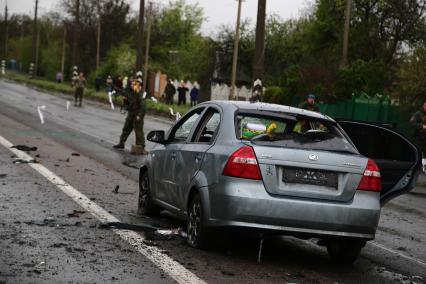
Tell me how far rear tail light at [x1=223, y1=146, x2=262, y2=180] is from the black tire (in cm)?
52

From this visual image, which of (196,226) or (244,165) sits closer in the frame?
(244,165)

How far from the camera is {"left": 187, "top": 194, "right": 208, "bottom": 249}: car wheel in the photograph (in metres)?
7.35

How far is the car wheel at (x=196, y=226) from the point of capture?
7.35m

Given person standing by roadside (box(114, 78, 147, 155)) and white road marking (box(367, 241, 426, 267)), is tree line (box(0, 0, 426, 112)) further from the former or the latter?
white road marking (box(367, 241, 426, 267))

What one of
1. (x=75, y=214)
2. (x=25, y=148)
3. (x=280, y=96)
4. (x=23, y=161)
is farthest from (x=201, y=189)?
(x=280, y=96)

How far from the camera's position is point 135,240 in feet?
25.7

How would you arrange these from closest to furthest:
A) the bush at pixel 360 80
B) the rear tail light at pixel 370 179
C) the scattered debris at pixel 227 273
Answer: the scattered debris at pixel 227 273
the rear tail light at pixel 370 179
the bush at pixel 360 80

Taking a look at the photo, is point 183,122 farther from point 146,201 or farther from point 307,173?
point 307,173

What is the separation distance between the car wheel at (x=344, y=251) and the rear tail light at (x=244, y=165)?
1178mm

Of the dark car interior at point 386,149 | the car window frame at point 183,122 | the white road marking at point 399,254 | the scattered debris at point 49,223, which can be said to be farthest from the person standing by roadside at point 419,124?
the scattered debris at point 49,223

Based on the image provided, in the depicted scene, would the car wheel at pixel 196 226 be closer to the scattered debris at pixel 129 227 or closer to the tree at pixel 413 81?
the scattered debris at pixel 129 227

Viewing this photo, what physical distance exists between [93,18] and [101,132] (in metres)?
63.0

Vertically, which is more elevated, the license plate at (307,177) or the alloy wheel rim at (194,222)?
the license plate at (307,177)

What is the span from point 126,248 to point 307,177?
175 centimetres
